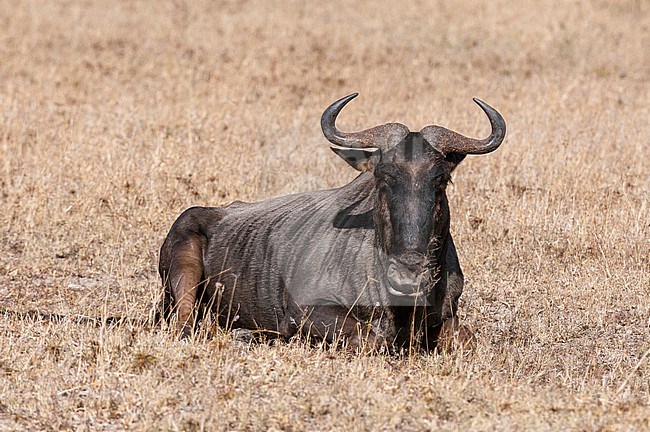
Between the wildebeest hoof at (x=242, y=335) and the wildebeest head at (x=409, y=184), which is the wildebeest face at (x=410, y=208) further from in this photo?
the wildebeest hoof at (x=242, y=335)

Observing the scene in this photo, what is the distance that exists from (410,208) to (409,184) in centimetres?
20

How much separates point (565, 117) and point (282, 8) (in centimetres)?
1190

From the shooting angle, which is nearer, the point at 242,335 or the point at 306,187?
the point at 242,335

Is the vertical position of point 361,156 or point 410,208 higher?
point 361,156

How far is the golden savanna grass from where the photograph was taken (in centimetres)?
614

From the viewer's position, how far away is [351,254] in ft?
26.9

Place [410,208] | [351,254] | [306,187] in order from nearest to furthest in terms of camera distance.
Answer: [410,208]
[351,254]
[306,187]

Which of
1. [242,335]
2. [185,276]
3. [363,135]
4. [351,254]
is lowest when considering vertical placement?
[242,335]

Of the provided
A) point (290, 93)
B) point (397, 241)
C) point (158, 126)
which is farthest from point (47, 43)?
point (397, 241)

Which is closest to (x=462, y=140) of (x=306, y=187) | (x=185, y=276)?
(x=185, y=276)

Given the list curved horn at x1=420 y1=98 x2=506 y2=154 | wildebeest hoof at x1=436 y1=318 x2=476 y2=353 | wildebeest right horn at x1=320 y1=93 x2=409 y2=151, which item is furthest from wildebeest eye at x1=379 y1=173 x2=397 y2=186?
wildebeest hoof at x1=436 y1=318 x2=476 y2=353

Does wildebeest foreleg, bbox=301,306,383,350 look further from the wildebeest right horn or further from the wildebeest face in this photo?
the wildebeest right horn

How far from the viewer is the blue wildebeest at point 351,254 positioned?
738 centimetres

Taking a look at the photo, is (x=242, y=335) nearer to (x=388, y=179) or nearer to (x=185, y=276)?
(x=185, y=276)
